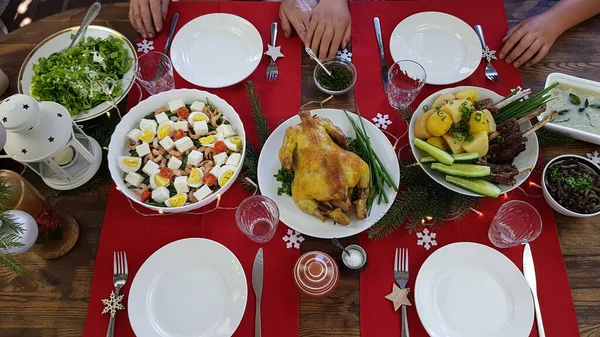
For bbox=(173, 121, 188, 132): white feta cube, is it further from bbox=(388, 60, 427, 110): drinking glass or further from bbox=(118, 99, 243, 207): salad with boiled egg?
bbox=(388, 60, 427, 110): drinking glass

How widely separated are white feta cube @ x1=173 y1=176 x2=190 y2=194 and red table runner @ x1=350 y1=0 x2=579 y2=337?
0.68m

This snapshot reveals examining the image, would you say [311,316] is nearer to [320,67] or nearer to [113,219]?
[113,219]

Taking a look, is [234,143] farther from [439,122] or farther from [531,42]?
[531,42]

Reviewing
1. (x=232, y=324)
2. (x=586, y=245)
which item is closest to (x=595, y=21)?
(x=586, y=245)

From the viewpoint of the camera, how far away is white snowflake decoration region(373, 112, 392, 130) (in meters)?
1.72

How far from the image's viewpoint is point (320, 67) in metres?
1.79

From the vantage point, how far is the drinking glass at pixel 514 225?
1.44 metres

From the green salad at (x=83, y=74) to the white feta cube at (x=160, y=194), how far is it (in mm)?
487

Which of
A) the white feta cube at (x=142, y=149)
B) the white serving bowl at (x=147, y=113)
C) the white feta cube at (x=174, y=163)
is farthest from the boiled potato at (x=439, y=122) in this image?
the white feta cube at (x=142, y=149)

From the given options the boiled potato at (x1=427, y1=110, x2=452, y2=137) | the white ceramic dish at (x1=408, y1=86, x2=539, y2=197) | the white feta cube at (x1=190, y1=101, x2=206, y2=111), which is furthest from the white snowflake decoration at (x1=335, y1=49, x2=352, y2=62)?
the white feta cube at (x1=190, y1=101, x2=206, y2=111)

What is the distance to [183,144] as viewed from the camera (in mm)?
1571

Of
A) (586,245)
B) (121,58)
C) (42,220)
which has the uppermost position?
(121,58)

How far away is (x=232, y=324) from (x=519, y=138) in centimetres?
120

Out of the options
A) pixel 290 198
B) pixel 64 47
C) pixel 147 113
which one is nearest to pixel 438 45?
pixel 290 198
